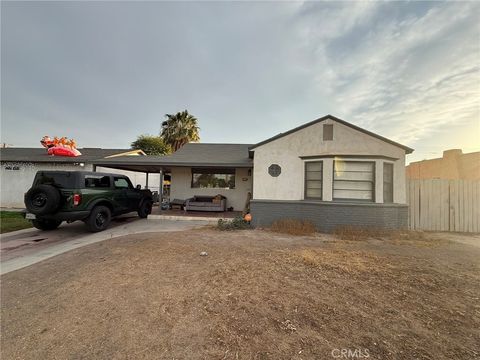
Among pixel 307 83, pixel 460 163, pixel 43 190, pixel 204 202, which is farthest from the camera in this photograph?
pixel 460 163

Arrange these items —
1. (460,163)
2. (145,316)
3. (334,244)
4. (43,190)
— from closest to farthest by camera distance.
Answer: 1. (145,316)
2. (334,244)
3. (43,190)
4. (460,163)

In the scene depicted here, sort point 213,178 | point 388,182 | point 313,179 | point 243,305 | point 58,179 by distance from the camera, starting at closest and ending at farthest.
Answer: point 243,305, point 58,179, point 388,182, point 313,179, point 213,178

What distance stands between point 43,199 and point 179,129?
19.9 metres

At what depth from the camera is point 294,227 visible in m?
8.32

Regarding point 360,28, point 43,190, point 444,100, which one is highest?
point 360,28

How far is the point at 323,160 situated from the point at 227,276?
6.27m

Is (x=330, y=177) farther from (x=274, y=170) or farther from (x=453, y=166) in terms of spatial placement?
(x=453, y=166)

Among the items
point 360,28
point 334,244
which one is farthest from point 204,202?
point 360,28

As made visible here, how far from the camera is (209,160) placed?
36.6ft

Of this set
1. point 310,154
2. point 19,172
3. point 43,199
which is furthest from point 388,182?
point 19,172

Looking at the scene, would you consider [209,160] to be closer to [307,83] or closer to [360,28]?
[307,83]

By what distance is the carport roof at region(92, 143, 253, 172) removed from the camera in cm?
1048

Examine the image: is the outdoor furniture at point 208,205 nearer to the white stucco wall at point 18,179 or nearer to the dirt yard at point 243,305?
the dirt yard at point 243,305

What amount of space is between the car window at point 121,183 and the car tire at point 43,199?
7.67ft
